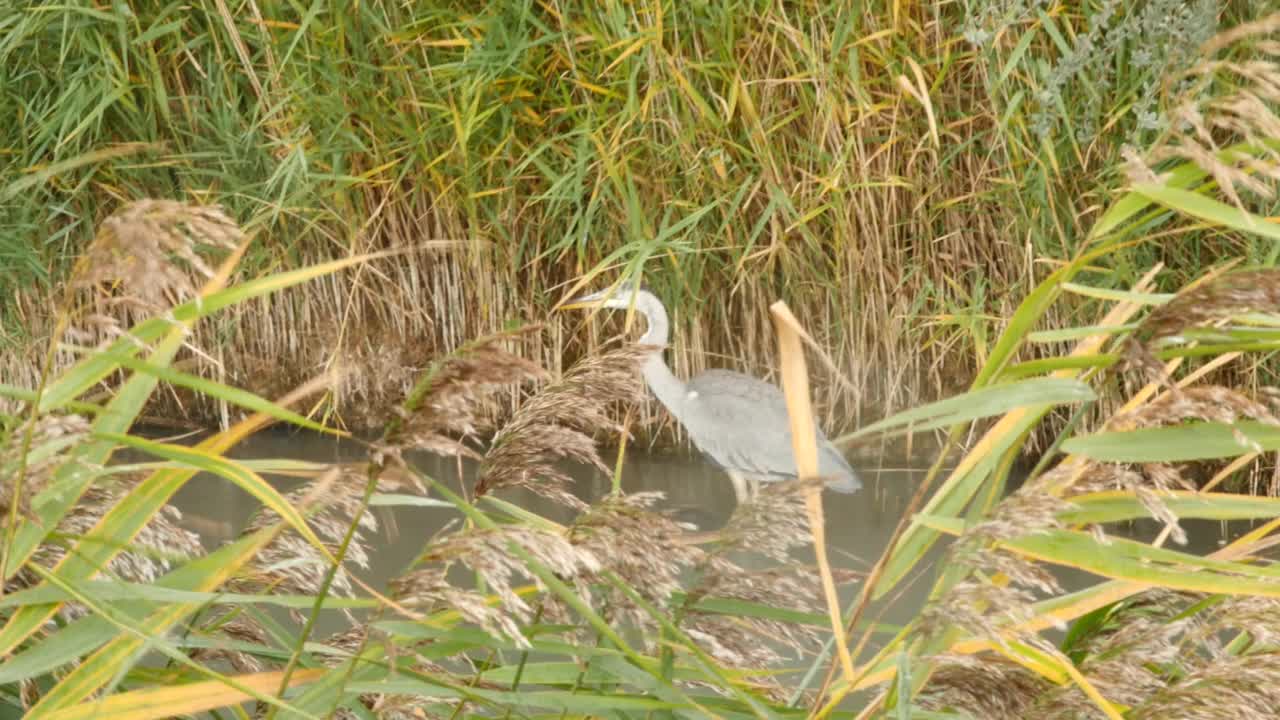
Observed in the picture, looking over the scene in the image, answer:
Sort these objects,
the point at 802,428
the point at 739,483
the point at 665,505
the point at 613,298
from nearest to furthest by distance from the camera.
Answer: the point at 802,428 → the point at 613,298 → the point at 739,483 → the point at 665,505

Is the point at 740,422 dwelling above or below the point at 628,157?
below

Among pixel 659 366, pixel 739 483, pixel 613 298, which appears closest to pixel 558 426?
pixel 613 298

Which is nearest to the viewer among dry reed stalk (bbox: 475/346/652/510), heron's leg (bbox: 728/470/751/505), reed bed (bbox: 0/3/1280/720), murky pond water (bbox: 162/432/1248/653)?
reed bed (bbox: 0/3/1280/720)

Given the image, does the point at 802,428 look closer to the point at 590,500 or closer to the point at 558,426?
the point at 558,426

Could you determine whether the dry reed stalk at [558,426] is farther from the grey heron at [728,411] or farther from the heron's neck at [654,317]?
the heron's neck at [654,317]

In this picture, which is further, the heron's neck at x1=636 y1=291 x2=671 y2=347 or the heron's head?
the heron's neck at x1=636 y1=291 x2=671 y2=347

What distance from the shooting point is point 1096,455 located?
0.78m

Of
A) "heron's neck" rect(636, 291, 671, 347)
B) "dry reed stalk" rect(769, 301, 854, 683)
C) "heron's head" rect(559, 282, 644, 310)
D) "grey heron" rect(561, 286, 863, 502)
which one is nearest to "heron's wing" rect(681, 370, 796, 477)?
"grey heron" rect(561, 286, 863, 502)

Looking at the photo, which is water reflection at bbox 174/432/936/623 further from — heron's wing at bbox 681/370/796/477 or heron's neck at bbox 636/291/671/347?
heron's neck at bbox 636/291/671/347

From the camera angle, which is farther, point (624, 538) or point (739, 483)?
point (739, 483)

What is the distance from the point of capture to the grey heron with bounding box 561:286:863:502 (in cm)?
305

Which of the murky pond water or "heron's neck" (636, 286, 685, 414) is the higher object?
"heron's neck" (636, 286, 685, 414)

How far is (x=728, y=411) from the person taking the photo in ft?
10.1

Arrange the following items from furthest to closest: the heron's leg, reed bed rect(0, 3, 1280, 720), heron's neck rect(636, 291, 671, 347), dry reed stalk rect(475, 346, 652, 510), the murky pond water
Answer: the heron's leg → heron's neck rect(636, 291, 671, 347) → the murky pond water → dry reed stalk rect(475, 346, 652, 510) → reed bed rect(0, 3, 1280, 720)
